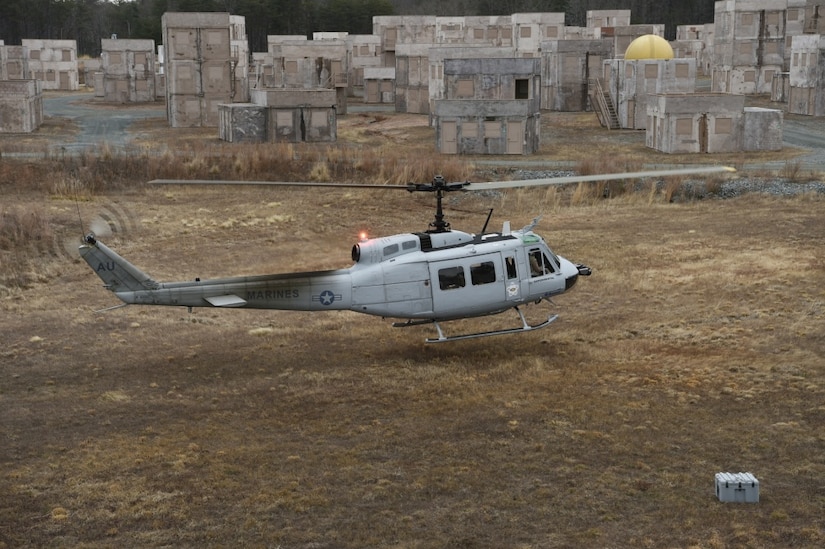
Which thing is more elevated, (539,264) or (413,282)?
(539,264)

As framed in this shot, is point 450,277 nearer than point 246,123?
Yes

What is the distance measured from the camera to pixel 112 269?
1858 centimetres

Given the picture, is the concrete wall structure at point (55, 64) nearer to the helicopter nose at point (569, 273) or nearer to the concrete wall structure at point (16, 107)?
the concrete wall structure at point (16, 107)

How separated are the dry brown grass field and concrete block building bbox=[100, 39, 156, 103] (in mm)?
53967

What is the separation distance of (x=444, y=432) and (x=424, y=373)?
3.07 meters

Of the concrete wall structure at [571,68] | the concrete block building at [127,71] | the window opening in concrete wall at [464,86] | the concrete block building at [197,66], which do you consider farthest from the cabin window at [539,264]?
the concrete block building at [127,71]

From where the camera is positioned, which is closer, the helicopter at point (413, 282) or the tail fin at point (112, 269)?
the tail fin at point (112, 269)

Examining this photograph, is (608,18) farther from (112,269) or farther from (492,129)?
(112,269)

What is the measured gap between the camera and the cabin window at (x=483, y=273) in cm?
1978

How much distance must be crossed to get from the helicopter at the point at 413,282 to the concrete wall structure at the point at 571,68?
49.6 meters

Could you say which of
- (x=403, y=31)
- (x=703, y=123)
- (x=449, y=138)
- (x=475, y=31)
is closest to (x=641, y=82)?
(x=703, y=123)

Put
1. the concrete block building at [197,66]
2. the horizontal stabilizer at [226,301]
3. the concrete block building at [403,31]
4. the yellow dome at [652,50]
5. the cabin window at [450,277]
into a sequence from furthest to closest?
the concrete block building at [403,31] < the concrete block building at [197,66] < the yellow dome at [652,50] < the cabin window at [450,277] < the horizontal stabilizer at [226,301]

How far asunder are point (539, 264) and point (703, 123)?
29595 millimetres

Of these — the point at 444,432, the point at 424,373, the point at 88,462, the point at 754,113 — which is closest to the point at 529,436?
the point at 444,432
